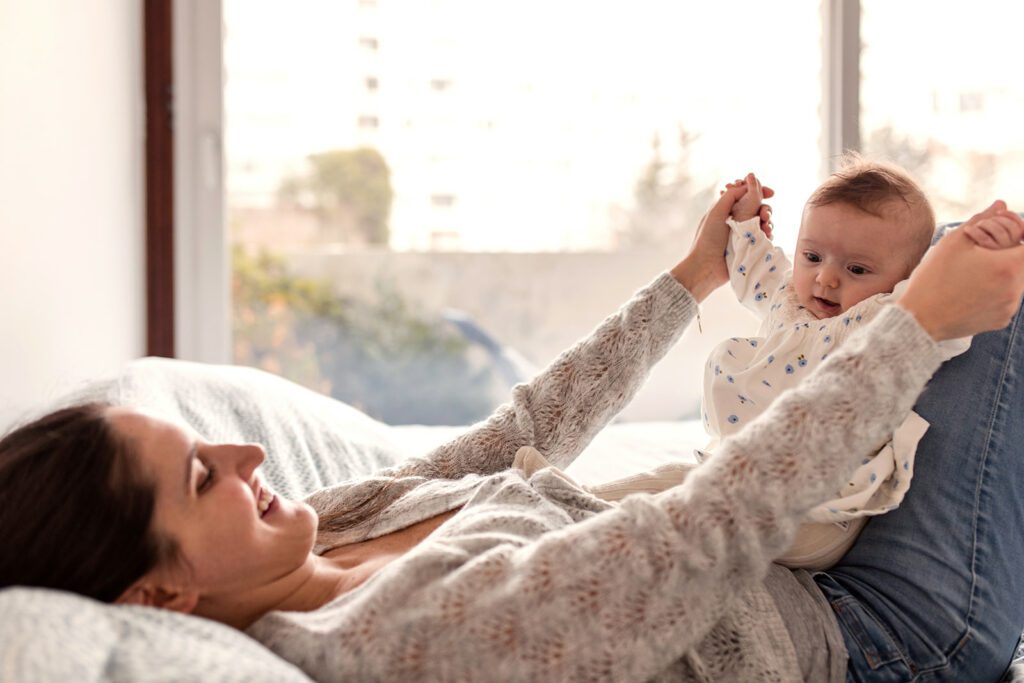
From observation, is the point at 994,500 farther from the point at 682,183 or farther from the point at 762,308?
the point at 682,183

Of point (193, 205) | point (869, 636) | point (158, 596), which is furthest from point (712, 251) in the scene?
point (193, 205)

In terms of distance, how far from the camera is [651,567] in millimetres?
851

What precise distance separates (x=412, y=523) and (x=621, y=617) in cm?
39

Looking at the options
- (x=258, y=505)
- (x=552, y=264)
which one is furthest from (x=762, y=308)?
(x=552, y=264)

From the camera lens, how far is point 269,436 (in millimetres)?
1641

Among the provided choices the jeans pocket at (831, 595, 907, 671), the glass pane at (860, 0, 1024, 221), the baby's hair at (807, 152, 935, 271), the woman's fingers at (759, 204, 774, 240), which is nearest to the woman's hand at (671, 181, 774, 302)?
the woman's fingers at (759, 204, 774, 240)

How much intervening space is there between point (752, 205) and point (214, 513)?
2.85ft

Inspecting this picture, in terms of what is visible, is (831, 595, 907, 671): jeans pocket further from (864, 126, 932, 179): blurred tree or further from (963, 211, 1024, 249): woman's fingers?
(864, 126, 932, 179): blurred tree

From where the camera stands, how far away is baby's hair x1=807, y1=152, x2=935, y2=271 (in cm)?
129

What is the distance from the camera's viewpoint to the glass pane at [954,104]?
2.97 metres

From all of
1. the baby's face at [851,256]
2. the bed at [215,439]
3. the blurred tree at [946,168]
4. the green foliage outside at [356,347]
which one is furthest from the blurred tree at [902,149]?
the baby's face at [851,256]

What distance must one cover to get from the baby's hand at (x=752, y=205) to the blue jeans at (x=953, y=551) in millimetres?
355

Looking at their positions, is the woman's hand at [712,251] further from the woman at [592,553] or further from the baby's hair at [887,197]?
the woman at [592,553]

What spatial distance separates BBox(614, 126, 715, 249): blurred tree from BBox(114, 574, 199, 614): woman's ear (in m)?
2.20
